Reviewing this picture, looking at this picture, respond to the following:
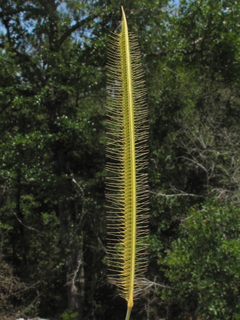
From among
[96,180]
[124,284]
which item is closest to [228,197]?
[96,180]

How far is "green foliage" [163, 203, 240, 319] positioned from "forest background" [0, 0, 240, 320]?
41cm

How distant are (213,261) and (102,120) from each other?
13.7 ft

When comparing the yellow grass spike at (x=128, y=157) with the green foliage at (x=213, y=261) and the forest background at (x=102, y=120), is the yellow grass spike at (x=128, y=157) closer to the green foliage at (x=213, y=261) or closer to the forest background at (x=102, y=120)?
the green foliage at (x=213, y=261)

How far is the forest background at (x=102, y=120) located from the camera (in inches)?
296

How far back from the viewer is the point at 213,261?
5.51m

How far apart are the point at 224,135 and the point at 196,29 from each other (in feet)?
Result: 8.31

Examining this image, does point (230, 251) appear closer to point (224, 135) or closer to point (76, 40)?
point (224, 135)

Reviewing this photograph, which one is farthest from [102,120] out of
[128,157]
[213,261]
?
[128,157]

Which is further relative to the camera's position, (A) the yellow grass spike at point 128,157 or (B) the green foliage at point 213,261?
(B) the green foliage at point 213,261

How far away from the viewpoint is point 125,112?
1082mm

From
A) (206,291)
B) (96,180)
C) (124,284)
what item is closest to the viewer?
(124,284)

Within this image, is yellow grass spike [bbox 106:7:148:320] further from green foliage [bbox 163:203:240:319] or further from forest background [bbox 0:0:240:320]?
forest background [bbox 0:0:240:320]

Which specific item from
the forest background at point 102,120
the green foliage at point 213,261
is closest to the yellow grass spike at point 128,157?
the green foliage at point 213,261

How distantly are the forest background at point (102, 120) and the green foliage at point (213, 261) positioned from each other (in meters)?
0.41
